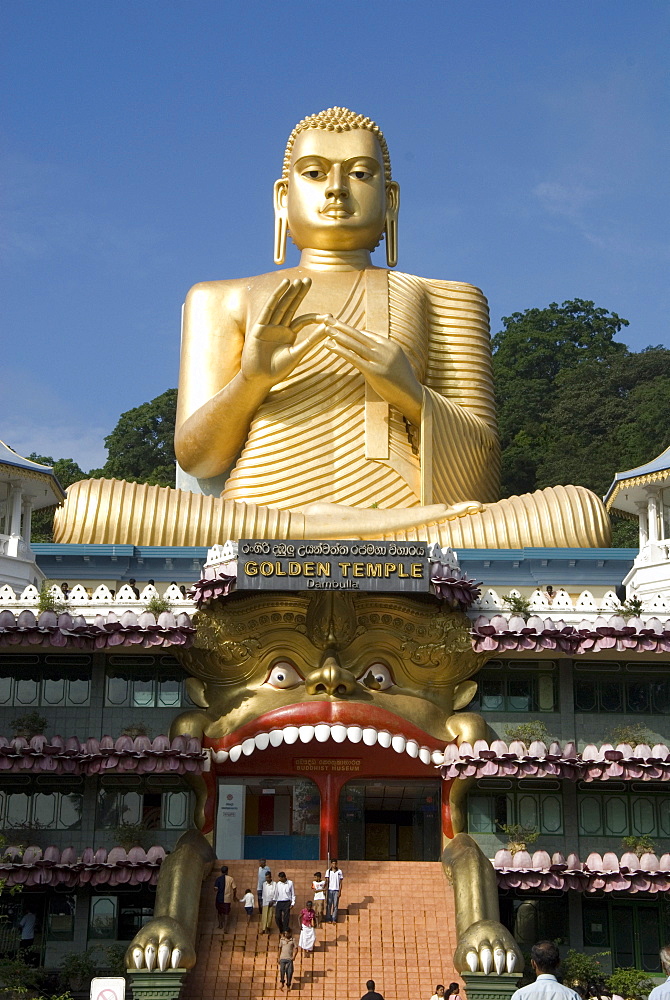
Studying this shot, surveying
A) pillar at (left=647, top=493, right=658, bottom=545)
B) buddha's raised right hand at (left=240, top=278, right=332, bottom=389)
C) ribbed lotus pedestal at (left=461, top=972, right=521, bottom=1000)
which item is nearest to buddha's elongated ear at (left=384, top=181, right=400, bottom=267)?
buddha's raised right hand at (left=240, top=278, right=332, bottom=389)

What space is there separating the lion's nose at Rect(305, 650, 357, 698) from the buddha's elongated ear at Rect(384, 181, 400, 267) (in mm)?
10563

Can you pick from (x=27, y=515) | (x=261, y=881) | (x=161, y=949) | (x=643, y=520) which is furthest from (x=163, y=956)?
(x=643, y=520)

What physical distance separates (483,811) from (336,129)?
13.0 metres

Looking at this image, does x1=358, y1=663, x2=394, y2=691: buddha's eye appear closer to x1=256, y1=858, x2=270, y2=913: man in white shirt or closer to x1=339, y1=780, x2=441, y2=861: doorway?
x1=339, y1=780, x2=441, y2=861: doorway

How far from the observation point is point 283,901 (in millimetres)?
16797

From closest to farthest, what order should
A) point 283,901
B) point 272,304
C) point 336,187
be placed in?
1. point 283,901
2. point 272,304
3. point 336,187

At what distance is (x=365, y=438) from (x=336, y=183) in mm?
5080

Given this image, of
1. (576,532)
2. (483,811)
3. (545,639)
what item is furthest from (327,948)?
(576,532)

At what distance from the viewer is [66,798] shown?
1952 centimetres

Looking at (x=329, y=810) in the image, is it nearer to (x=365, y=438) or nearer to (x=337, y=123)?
(x=365, y=438)

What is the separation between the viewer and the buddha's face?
26109 millimetres

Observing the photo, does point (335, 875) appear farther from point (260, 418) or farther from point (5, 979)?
point (260, 418)

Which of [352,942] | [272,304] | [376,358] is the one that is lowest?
[352,942]

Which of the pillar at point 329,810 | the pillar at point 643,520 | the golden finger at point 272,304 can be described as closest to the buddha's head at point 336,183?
the golden finger at point 272,304
